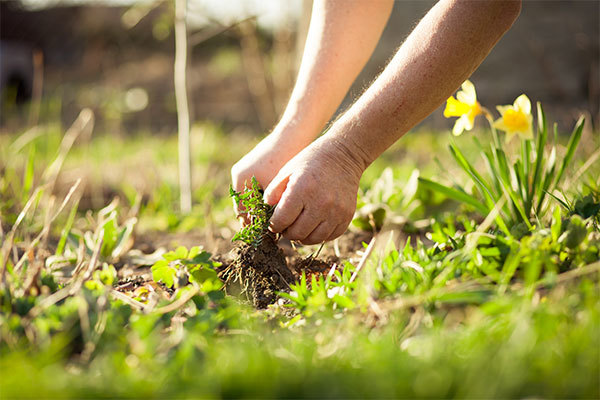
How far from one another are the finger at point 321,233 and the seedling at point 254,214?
13cm

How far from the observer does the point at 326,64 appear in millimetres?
1615

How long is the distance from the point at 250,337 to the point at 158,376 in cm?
23

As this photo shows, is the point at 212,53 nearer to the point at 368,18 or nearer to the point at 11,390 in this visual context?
the point at 368,18

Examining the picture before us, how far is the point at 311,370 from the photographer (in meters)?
0.77

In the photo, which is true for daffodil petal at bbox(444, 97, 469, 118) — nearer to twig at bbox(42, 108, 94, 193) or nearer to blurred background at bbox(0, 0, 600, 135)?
blurred background at bbox(0, 0, 600, 135)

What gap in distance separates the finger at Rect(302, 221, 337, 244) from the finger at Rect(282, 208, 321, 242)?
2cm

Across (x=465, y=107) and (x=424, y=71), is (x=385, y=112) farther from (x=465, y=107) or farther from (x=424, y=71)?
(x=465, y=107)

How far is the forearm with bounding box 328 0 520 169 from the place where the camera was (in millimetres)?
1193

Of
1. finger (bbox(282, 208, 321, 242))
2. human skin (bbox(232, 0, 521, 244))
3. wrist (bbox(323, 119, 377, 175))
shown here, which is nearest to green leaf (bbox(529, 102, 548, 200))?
human skin (bbox(232, 0, 521, 244))

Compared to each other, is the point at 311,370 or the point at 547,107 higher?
the point at 547,107

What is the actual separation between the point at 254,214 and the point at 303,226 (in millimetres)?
161

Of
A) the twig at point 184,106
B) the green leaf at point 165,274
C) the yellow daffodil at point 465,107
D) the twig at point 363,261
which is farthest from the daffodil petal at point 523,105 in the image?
the twig at point 184,106

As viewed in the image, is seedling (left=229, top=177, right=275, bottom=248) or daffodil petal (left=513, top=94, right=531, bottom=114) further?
daffodil petal (left=513, top=94, right=531, bottom=114)

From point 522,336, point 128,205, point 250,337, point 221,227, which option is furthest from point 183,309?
point 128,205
